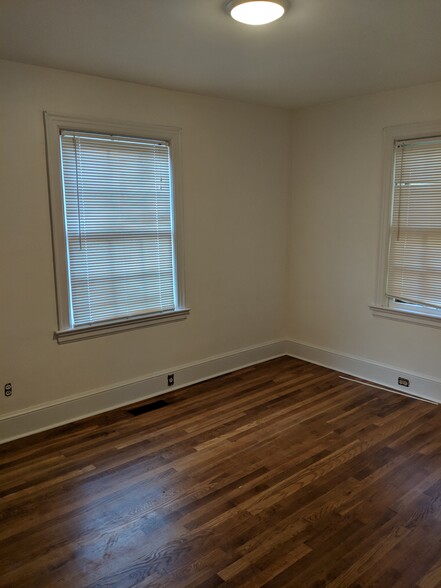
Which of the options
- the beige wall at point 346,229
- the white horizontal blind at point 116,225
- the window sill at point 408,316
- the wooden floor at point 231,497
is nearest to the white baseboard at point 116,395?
the wooden floor at point 231,497

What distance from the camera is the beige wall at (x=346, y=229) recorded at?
3.84m

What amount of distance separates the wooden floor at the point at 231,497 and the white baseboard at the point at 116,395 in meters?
0.11

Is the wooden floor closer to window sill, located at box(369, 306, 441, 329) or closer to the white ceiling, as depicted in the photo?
window sill, located at box(369, 306, 441, 329)

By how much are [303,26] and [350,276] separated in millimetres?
2437

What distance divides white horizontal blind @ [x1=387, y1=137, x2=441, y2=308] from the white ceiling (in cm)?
56

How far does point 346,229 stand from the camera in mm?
4305

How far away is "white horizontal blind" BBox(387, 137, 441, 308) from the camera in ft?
11.9

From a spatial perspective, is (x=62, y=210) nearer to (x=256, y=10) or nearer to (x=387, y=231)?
(x=256, y=10)

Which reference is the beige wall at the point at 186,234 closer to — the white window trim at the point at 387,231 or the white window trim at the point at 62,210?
the white window trim at the point at 62,210

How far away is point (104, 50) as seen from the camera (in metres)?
2.75

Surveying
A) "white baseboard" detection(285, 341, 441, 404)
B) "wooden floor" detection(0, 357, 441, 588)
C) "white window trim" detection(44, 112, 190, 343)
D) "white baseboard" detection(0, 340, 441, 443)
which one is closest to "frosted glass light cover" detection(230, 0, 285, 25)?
"white window trim" detection(44, 112, 190, 343)

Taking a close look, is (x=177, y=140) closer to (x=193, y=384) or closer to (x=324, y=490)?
(x=193, y=384)

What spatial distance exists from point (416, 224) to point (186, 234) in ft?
6.50

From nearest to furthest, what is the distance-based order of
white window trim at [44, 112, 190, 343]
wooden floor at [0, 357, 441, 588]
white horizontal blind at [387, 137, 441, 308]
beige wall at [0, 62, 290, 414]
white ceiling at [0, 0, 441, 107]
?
1. wooden floor at [0, 357, 441, 588]
2. white ceiling at [0, 0, 441, 107]
3. beige wall at [0, 62, 290, 414]
4. white window trim at [44, 112, 190, 343]
5. white horizontal blind at [387, 137, 441, 308]
